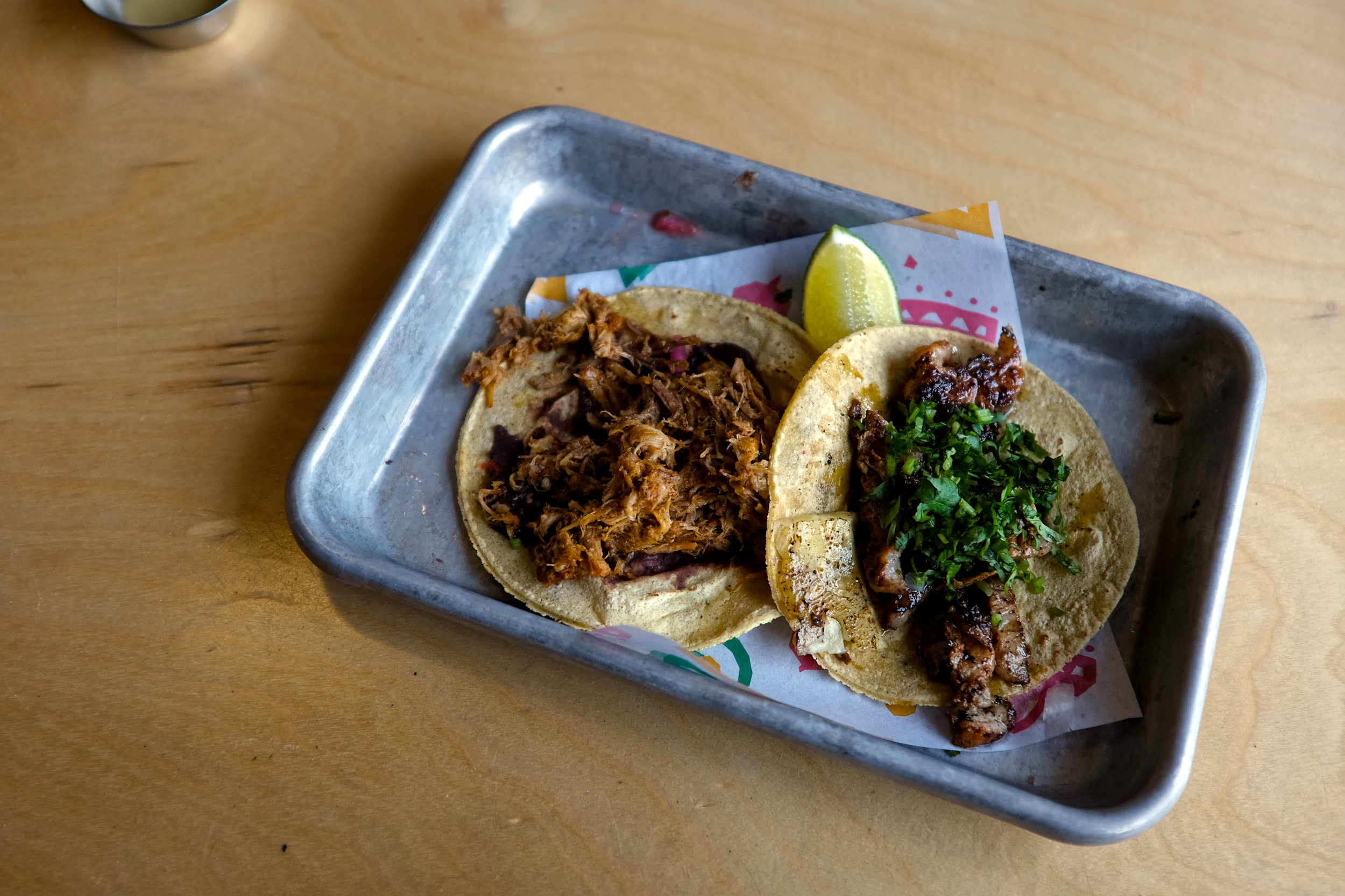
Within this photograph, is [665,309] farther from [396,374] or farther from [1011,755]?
[1011,755]

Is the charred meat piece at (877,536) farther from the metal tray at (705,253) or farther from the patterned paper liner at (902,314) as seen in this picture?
the metal tray at (705,253)

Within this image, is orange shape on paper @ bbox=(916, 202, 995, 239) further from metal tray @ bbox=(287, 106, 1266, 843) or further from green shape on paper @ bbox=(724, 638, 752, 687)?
green shape on paper @ bbox=(724, 638, 752, 687)

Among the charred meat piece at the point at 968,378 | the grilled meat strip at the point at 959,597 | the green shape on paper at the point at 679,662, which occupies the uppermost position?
the charred meat piece at the point at 968,378

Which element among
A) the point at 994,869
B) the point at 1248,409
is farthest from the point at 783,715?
the point at 1248,409

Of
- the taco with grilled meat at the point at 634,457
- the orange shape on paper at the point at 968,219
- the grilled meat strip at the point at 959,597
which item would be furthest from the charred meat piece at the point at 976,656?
the orange shape on paper at the point at 968,219

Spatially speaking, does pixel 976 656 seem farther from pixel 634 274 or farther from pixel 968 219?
pixel 634 274
